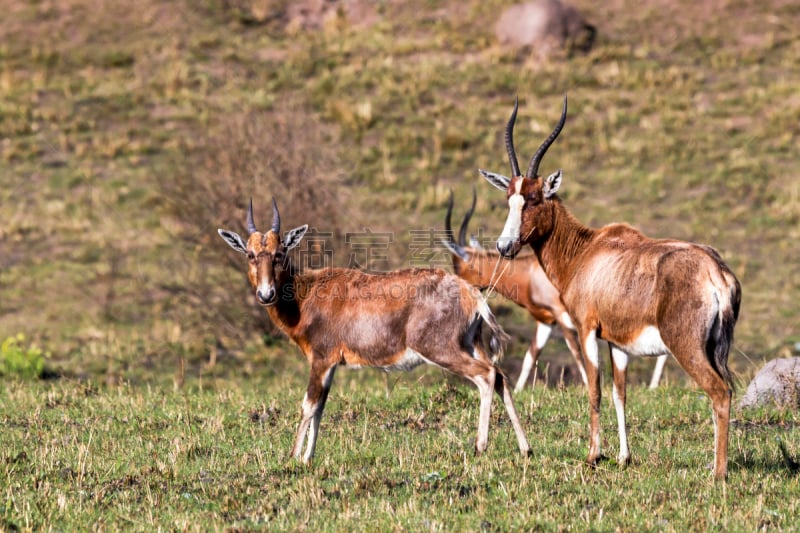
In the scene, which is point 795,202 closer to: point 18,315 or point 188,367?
point 188,367

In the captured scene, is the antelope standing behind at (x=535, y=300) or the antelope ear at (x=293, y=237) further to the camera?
the antelope standing behind at (x=535, y=300)

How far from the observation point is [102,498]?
8.25 m

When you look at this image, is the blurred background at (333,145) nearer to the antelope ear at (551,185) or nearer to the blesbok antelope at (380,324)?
the blesbok antelope at (380,324)

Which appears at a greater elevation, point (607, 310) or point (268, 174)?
point (607, 310)

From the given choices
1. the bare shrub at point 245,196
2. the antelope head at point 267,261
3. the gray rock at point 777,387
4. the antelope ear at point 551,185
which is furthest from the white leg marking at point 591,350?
the bare shrub at point 245,196

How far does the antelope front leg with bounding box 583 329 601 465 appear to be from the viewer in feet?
30.6

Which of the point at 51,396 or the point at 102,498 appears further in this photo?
the point at 51,396

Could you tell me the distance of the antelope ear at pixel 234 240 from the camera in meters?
10.9

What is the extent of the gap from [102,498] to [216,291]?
14.4 m

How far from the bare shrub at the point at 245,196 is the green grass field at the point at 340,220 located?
0.07 m

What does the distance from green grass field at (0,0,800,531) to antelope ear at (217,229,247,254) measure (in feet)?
6.30

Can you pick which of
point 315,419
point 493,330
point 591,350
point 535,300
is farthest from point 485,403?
point 535,300

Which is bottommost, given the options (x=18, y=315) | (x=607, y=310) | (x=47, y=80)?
(x=18, y=315)

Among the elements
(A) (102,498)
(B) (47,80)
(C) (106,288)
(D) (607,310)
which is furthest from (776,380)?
(B) (47,80)
